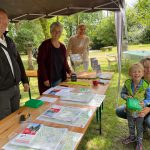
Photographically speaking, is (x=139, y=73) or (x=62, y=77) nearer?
(x=139, y=73)

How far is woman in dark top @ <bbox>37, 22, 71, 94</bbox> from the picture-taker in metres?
3.01

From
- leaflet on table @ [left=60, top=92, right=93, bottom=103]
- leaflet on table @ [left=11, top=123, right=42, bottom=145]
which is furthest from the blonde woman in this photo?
leaflet on table @ [left=11, top=123, right=42, bottom=145]

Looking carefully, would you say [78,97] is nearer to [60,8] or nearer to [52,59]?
[52,59]

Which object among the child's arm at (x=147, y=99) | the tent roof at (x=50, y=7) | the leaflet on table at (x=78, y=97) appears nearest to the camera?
the leaflet on table at (x=78, y=97)

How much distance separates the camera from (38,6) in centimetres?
448

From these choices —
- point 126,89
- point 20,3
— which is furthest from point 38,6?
point 126,89

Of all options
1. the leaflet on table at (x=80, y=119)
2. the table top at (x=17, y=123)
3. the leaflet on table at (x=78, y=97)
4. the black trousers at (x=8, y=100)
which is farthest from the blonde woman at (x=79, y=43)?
the leaflet on table at (x=80, y=119)

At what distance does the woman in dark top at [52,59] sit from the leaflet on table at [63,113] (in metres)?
1.09

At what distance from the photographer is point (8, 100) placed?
88.1 inches

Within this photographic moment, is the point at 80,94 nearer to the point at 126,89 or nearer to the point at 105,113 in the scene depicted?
the point at 126,89

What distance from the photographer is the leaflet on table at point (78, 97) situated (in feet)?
7.44

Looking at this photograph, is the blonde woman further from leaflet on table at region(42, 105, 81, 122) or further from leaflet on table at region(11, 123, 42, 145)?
leaflet on table at region(11, 123, 42, 145)

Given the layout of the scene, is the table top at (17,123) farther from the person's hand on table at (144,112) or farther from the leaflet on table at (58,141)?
the person's hand on table at (144,112)

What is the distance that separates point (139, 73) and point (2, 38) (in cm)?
153
